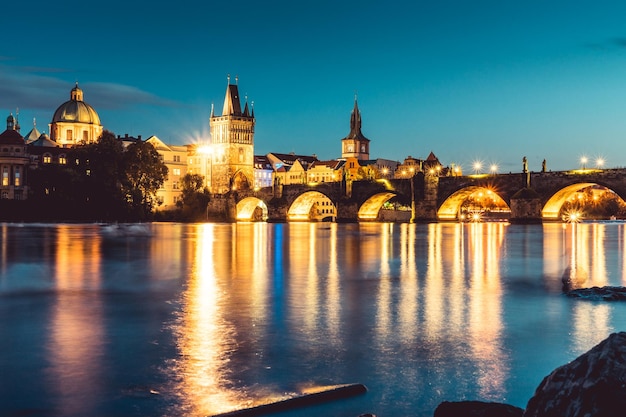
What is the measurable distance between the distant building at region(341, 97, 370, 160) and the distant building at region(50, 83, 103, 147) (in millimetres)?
64549

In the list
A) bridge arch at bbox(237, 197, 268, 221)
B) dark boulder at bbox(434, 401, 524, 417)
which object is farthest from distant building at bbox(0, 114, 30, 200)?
dark boulder at bbox(434, 401, 524, 417)

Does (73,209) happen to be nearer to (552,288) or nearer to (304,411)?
(552,288)

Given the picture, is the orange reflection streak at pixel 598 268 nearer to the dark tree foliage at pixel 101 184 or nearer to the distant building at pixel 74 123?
the dark tree foliage at pixel 101 184

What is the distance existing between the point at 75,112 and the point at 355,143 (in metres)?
70.5

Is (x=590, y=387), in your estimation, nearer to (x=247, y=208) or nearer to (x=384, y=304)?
(x=384, y=304)

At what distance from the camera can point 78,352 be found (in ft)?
27.1

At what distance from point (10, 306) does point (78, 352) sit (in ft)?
16.5

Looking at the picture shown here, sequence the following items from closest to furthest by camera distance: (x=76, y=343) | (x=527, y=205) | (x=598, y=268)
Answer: (x=76, y=343) < (x=598, y=268) < (x=527, y=205)

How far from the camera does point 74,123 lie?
4840 inches

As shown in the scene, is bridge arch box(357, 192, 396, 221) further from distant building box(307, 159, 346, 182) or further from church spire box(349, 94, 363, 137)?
church spire box(349, 94, 363, 137)

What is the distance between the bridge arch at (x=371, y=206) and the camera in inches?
3396

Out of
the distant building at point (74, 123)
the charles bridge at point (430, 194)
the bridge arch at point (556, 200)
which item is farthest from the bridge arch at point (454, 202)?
the distant building at point (74, 123)

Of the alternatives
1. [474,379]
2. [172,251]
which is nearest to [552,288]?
[474,379]

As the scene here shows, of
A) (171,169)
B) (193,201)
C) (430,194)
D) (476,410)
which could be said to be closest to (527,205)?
(430,194)
